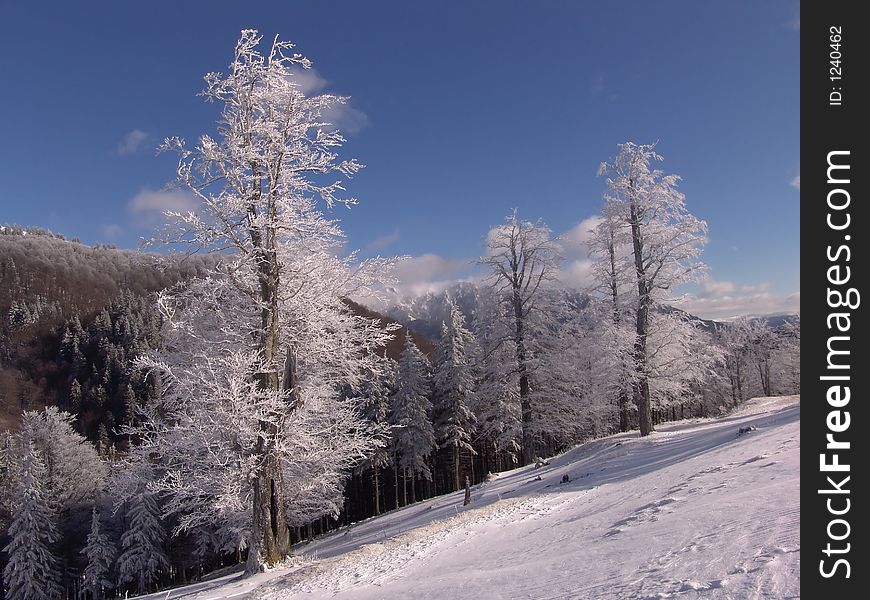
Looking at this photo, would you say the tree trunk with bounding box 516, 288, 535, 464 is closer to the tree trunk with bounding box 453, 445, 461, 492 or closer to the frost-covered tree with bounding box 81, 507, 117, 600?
the tree trunk with bounding box 453, 445, 461, 492

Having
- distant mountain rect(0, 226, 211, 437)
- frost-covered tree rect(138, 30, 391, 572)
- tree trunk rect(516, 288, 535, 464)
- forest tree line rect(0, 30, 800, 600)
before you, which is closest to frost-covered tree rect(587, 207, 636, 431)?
forest tree line rect(0, 30, 800, 600)

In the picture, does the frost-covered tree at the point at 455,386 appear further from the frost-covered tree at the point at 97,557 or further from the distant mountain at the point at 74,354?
the distant mountain at the point at 74,354

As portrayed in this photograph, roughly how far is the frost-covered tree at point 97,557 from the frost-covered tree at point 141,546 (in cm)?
78

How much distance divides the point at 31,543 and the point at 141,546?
7.15 m

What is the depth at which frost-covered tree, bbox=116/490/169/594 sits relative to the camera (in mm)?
35594

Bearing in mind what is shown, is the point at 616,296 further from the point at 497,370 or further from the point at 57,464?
the point at 57,464

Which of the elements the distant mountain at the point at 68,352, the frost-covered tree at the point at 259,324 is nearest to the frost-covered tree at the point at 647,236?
the frost-covered tree at the point at 259,324

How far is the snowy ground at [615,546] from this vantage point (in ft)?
14.1

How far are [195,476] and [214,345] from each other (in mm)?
2899

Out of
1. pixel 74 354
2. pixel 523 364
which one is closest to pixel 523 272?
pixel 523 364

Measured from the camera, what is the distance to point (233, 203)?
10039 mm

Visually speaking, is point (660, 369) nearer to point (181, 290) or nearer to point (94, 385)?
point (181, 290)

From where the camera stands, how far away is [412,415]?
38406mm

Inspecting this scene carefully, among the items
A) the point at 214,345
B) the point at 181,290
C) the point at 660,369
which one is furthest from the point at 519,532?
the point at 660,369
